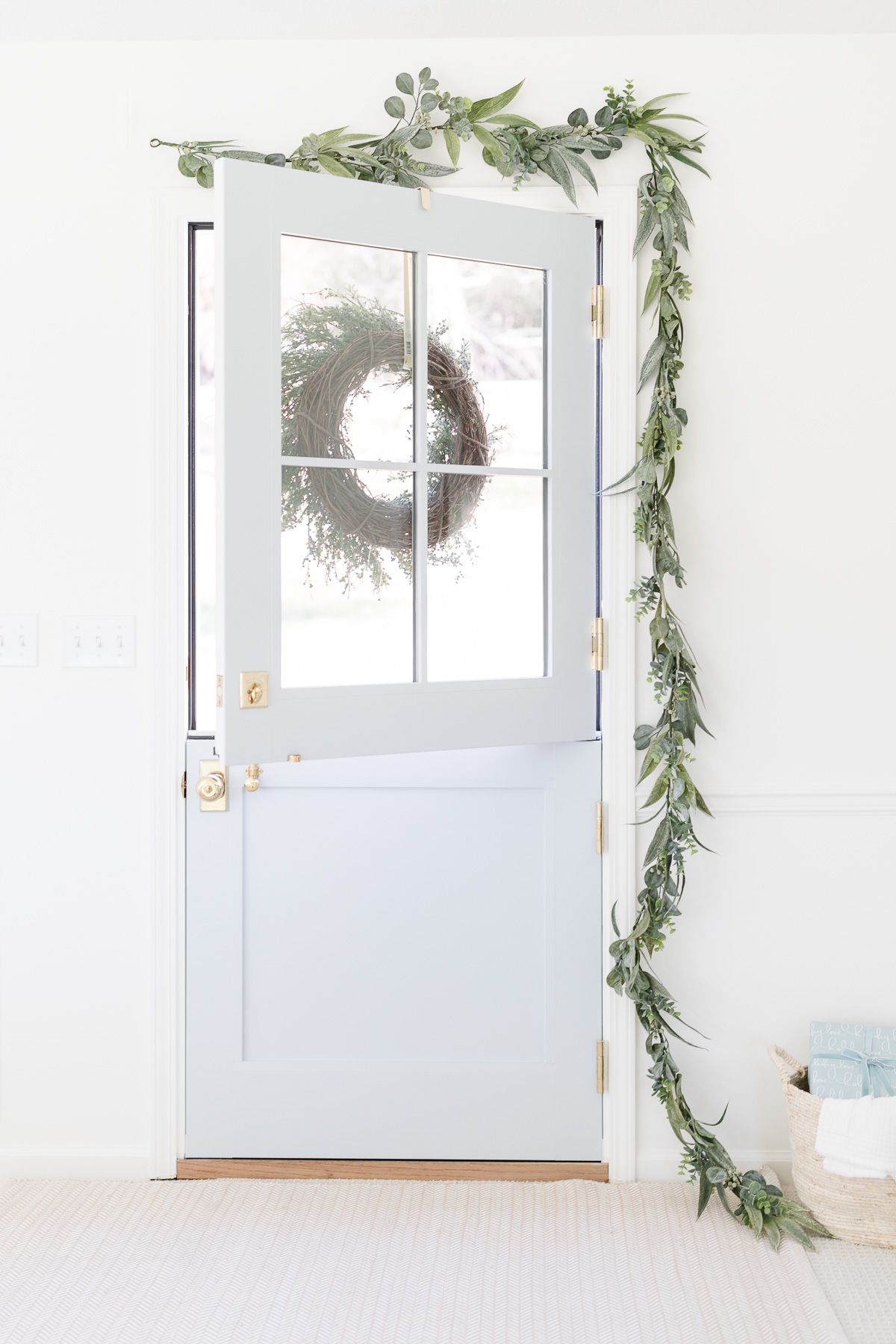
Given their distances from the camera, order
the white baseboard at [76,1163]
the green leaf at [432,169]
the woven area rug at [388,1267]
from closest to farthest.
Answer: the woven area rug at [388,1267] → the green leaf at [432,169] → the white baseboard at [76,1163]

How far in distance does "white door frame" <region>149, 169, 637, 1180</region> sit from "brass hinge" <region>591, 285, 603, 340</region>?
0.08ft

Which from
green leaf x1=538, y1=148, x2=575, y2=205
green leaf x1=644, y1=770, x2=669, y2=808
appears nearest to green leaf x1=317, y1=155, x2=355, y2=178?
green leaf x1=538, y1=148, x2=575, y2=205

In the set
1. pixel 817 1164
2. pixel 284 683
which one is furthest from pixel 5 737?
pixel 817 1164

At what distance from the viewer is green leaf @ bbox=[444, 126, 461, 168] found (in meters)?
1.92

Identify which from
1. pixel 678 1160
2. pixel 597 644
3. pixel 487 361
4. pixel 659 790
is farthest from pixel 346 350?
pixel 678 1160

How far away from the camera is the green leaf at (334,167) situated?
1.92 metres

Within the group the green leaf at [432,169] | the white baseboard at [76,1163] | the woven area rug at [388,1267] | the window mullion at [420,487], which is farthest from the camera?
the white baseboard at [76,1163]

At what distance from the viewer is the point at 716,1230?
185cm

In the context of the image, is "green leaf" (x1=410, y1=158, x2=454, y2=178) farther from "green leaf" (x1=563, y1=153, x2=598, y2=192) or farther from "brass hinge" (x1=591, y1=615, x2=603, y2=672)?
"brass hinge" (x1=591, y1=615, x2=603, y2=672)

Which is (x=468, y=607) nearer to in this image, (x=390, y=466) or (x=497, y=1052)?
(x=390, y=466)

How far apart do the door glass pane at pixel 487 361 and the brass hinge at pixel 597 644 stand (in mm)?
368

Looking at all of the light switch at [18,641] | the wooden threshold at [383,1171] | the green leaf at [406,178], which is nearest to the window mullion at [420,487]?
the green leaf at [406,178]

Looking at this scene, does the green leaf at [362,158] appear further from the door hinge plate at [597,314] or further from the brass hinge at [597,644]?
the brass hinge at [597,644]

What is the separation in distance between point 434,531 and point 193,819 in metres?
0.83
